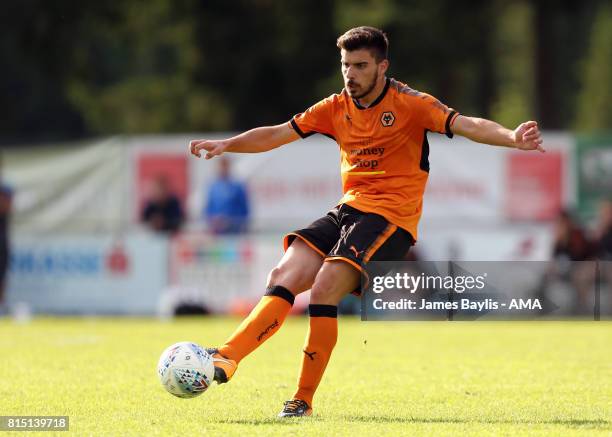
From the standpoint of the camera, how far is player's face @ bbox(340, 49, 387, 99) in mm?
7816

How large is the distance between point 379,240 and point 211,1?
24.3 metres

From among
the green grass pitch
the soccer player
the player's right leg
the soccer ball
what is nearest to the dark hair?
the soccer player

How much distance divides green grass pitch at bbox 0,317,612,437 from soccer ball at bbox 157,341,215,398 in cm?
18

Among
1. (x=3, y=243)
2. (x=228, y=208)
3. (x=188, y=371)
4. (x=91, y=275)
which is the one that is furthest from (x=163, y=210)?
(x=188, y=371)

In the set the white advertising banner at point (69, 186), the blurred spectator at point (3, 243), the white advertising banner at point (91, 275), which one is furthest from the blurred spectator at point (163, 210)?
the blurred spectator at point (3, 243)

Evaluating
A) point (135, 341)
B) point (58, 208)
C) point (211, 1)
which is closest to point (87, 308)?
point (58, 208)

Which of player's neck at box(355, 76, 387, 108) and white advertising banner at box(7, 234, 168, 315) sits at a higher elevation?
player's neck at box(355, 76, 387, 108)

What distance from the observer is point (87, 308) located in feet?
68.9

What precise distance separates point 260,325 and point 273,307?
140 mm

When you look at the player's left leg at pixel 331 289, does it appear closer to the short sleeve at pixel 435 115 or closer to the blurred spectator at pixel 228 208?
the short sleeve at pixel 435 115

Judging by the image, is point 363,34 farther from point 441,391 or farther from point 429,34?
point 429,34

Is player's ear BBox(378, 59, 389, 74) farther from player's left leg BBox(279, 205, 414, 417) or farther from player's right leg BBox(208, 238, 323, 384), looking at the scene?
player's right leg BBox(208, 238, 323, 384)

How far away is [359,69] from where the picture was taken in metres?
7.83

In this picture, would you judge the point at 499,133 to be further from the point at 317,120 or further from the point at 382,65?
the point at 317,120
